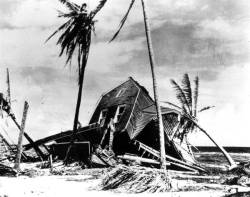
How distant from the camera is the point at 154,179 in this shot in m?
11.9

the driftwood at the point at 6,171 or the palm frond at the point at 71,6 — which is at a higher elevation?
the palm frond at the point at 71,6

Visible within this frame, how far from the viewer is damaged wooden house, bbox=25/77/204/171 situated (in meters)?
22.1

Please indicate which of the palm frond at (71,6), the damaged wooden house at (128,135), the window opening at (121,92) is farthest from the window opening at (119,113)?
the palm frond at (71,6)

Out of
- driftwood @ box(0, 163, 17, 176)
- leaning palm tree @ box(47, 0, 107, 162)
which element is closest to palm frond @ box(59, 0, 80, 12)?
leaning palm tree @ box(47, 0, 107, 162)

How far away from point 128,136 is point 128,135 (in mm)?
701

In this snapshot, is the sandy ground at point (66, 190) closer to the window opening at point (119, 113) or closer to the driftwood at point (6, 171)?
the driftwood at point (6, 171)

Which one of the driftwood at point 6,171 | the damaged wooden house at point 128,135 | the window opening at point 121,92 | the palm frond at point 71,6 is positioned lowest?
the driftwood at point 6,171

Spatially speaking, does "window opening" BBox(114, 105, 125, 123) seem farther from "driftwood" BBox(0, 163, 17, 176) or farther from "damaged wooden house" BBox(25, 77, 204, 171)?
"driftwood" BBox(0, 163, 17, 176)

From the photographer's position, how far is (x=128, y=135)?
23406 millimetres

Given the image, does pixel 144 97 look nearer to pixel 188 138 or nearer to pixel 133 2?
pixel 188 138

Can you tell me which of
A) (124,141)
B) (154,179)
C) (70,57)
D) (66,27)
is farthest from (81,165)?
(154,179)

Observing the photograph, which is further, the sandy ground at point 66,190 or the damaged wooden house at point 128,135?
the damaged wooden house at point 128,135

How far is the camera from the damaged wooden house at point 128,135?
22.1 metres

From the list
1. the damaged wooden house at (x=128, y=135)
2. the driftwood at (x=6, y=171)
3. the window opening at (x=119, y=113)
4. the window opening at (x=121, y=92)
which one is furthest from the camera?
the window opening at (x=121, y=92)
